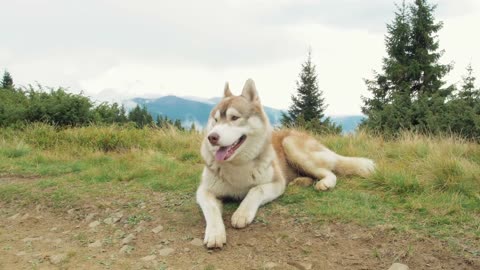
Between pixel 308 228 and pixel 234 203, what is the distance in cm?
97

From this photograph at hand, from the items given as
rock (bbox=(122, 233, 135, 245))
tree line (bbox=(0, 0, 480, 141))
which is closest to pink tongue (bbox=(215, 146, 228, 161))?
rock (bbox=(122, 233, 135, 245))

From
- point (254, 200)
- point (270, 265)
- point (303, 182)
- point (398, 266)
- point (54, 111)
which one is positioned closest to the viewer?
point (398, 266)

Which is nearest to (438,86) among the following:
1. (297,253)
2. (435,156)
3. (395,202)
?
(435,156)

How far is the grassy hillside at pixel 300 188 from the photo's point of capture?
3783 mm

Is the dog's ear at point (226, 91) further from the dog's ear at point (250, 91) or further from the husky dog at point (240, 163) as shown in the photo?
the dog's ear at point (250, 91)

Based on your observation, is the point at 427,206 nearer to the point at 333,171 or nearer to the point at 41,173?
the point at 333,171

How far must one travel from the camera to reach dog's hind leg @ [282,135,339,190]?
195 inches

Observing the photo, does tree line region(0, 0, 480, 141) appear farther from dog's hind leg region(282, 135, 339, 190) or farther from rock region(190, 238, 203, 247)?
rock region(190, 238, 203, 247)

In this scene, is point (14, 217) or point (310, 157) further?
point (310, 157)

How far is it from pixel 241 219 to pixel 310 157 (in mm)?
1696

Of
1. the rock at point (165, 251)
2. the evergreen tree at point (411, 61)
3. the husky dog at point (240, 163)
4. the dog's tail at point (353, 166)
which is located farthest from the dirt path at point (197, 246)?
the evergreen tree at point (411, 61)

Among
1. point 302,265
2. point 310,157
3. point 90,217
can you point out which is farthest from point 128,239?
point 310,157

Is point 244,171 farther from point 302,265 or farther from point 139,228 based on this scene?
point 302,265

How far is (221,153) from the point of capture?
3.96 m
